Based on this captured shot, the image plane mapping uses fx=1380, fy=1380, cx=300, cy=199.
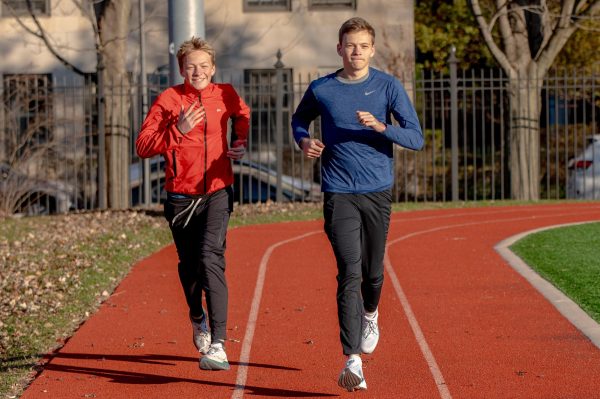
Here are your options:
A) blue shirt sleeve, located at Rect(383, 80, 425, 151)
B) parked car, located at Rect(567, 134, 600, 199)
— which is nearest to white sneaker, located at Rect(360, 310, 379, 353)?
blue shirt sleeve, located at Rect(383, 80, 425, 151)

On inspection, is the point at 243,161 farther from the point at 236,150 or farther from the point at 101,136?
the point at 236,150

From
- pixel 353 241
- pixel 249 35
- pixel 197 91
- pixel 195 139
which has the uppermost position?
pixel 249 35

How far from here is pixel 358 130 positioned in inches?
309

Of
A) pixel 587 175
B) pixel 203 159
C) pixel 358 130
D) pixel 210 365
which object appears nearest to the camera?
pixel 358 130

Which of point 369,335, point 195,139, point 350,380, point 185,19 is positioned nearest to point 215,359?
point 369,335

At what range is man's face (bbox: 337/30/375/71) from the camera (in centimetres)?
772

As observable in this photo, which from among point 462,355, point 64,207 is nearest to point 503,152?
point 64,207

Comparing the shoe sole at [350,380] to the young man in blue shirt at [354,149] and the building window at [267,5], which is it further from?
the building window at [267,5]

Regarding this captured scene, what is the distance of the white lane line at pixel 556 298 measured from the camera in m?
9.93

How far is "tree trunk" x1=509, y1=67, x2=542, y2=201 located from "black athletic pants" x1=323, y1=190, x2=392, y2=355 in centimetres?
1742

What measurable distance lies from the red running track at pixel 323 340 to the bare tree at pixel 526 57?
10044 mm

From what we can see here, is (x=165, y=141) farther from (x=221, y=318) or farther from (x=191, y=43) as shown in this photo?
(x=221, y=318)

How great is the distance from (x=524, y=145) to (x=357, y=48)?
18.1 metres

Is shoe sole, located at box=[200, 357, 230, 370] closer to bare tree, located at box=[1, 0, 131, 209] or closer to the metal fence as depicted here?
the metal fence
